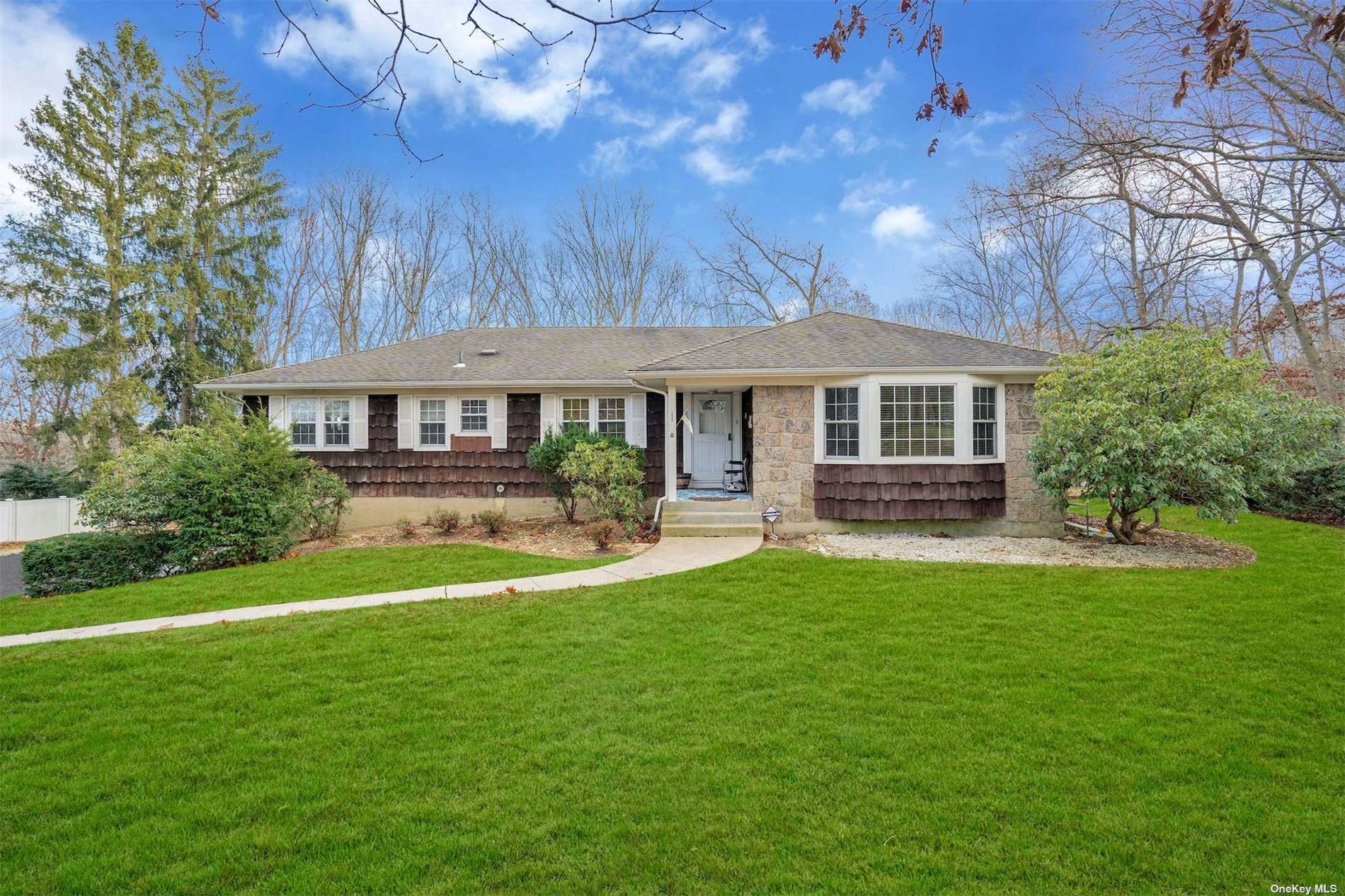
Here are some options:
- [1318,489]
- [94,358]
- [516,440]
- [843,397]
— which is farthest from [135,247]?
[1318,489]

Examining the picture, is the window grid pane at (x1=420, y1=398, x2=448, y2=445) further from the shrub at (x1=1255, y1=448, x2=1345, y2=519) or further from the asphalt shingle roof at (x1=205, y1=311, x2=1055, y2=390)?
the shrub at (x1=1255, y1=448, x2=1345, y2=519)

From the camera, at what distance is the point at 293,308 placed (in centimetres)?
2253

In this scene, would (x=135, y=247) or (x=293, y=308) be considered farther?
(x=293, y=308)

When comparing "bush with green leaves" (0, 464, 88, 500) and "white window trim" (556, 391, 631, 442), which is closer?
"white window trim" (556, 391, 631, 442)

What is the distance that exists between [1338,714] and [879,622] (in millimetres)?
→ 3026

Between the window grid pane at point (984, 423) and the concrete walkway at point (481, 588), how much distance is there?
14.9 feet

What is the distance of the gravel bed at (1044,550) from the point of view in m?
8.18

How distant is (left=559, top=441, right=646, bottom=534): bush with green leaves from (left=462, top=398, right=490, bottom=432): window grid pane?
292 cm

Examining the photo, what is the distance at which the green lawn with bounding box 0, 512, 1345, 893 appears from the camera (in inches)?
96.7

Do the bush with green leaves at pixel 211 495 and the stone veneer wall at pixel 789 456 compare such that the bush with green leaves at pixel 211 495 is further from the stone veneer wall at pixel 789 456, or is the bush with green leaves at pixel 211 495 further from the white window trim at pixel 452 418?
the stone veneer wall at pixel 789 456

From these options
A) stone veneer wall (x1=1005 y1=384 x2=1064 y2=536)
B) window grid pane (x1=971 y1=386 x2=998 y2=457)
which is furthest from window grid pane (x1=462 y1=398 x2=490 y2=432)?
stone veneer wall (x1=1005 y1=384 x2=1064 y2=536)

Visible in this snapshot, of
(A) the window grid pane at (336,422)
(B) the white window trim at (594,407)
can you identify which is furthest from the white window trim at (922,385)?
(A) the window grid pane at (336,422)

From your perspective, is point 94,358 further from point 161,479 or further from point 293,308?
point 161,479

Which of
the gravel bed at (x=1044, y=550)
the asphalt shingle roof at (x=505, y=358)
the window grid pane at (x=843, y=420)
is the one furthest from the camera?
the asphalt shingle roof at (x=505, y=358)
